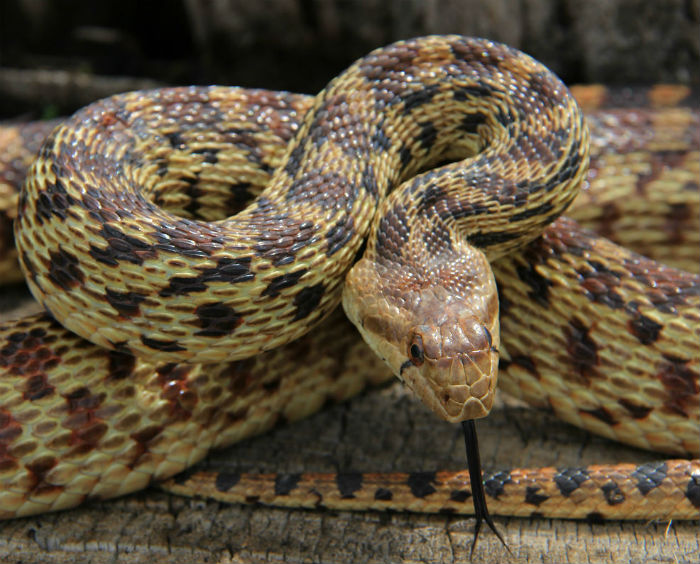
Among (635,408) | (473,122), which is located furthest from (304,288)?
(635,408)

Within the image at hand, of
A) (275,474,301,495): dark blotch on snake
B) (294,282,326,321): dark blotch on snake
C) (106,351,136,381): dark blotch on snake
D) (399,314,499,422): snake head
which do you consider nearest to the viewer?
(399,314,499,422): snake head

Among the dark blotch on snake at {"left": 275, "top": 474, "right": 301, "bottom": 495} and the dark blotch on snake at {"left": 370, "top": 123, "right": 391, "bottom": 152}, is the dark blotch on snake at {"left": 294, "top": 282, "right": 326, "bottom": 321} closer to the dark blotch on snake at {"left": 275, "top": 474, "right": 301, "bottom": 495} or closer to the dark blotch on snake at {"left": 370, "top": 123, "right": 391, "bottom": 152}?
the dark blotch on snake at {"left": 275, "top": 474, "right": 301, "bottom": 495}

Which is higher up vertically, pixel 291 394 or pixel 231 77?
pixel 231 77

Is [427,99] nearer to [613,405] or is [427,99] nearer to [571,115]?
[571,115]

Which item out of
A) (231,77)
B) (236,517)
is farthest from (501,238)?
(231,77)

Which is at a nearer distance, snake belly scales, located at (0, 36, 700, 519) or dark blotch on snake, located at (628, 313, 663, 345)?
snake belly scales, located at (0, 36, 700, 519)

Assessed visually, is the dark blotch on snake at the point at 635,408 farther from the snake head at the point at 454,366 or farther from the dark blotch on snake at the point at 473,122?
the dark blotch on snake at the point at 473,122

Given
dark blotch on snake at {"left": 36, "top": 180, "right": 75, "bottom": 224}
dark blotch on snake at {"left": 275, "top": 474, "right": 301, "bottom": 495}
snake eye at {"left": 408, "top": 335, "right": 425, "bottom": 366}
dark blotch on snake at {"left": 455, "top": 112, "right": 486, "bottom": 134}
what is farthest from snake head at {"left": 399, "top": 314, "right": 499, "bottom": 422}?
dark blotch on snake at {"left": 36, "top": 180, "right": 75, "bottom": 224}
